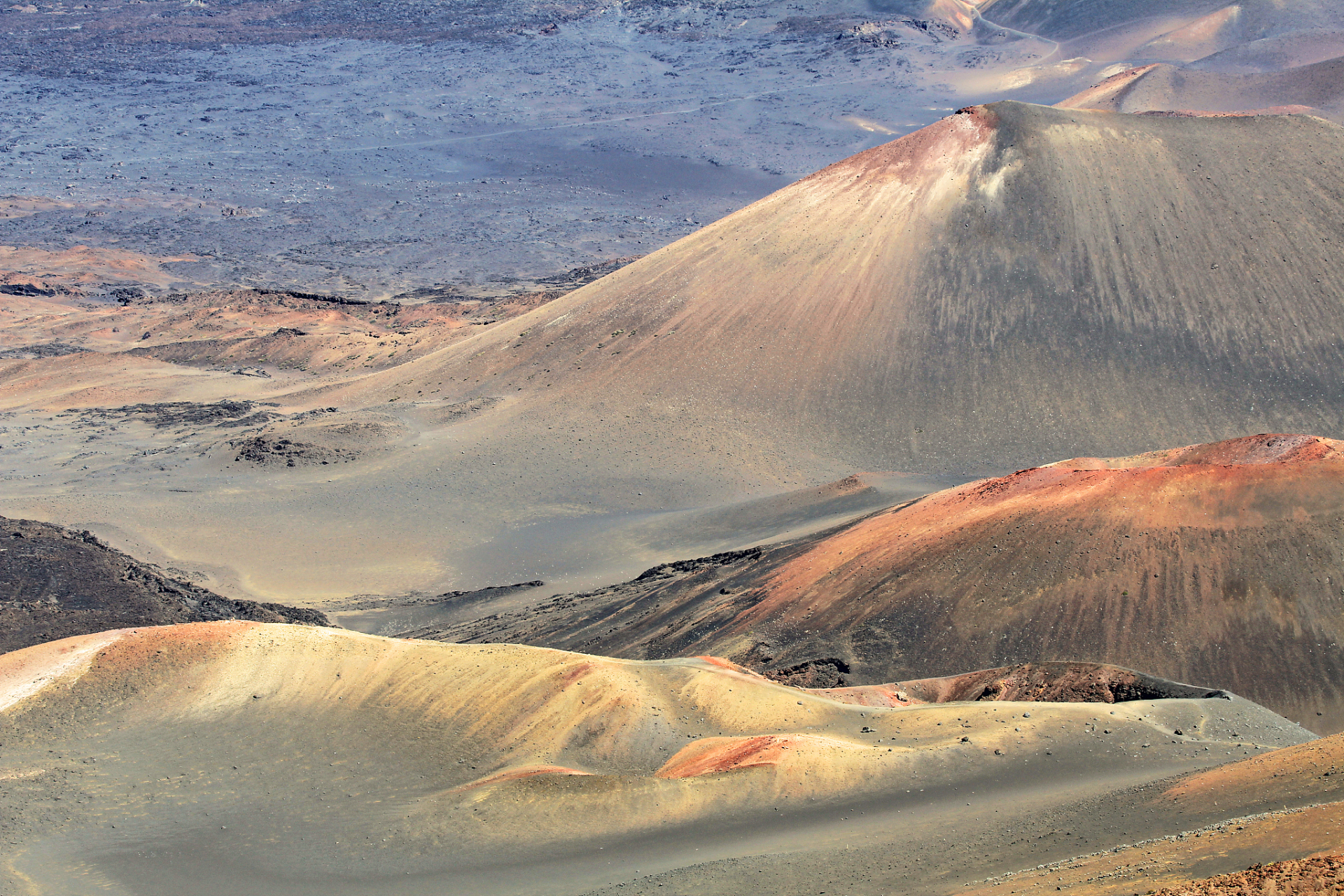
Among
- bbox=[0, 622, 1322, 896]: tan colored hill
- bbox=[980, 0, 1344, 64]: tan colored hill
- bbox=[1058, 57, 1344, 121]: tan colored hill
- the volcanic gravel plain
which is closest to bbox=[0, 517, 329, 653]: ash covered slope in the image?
the volcanic gravel plain

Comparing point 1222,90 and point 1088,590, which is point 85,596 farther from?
point 1222,90

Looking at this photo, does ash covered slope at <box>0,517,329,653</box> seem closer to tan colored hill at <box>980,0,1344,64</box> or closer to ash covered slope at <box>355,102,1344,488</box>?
ash covered slope at <box>355,102,1344,488</box>

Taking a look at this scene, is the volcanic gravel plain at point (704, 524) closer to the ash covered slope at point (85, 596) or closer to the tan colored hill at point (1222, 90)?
the ash covered slope at point (85, 596)

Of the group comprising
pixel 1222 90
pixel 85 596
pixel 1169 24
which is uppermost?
pixel 1169 24

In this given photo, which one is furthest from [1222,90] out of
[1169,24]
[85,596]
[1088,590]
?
[85,596]

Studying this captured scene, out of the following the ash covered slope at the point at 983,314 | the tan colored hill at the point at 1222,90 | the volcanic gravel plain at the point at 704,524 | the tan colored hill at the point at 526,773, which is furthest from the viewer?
the tan colored hill at the point at 1222,90

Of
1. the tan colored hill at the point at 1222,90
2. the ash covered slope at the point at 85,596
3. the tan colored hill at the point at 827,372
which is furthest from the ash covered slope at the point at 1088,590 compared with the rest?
the tan colored hill at the point at 1222,90

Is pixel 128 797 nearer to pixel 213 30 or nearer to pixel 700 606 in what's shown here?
pixel 700 606
